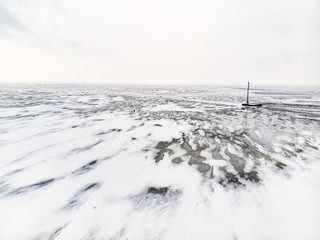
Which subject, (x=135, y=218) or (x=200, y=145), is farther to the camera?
(x=200, y=145)

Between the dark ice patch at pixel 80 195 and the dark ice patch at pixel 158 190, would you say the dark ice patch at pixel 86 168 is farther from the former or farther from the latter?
the dark ice patch at pixel 158 190

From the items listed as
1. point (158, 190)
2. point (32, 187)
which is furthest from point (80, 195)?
point (158, 190)

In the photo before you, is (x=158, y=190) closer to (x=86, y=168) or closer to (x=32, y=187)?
(x=86, y=168)

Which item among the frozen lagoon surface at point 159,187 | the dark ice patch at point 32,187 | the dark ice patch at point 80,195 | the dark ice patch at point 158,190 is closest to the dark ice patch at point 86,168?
the frozen lagoon surface at point 159,187

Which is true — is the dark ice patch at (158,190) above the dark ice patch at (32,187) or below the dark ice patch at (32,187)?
below

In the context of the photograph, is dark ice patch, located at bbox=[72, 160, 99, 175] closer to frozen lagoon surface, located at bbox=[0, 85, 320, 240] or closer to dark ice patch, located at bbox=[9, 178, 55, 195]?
frozen lagoon surface, located at bbox=[0, 85, 320, 240]

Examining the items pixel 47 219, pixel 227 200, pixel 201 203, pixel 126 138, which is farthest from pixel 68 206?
pixel 126 138

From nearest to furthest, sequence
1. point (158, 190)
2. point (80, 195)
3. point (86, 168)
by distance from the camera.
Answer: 1. point (80, 195)
2. point (158, 190)
3. point (86, 168)

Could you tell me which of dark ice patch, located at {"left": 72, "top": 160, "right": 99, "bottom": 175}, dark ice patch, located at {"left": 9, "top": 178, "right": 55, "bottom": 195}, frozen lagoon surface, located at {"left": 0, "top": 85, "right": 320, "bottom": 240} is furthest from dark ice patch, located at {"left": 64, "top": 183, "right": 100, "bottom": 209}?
dark ice patch, located at {"left": 9, "top": 178, "right": 55, "bottom": 195}

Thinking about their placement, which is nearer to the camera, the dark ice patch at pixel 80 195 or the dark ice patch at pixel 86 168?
the dark ice patch at pixel 80 195

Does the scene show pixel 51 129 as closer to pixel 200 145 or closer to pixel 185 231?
pixel 200 145

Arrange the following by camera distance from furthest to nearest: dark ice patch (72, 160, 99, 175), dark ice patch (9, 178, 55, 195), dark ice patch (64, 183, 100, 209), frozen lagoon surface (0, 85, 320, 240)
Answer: dark ice patch (72, 160, 99, 175), dark ice patch (9, 178, 55, 195), dark ice patch (64, 183, 100, 209), frozen lagoon surface (0, 85, 320, 240)
